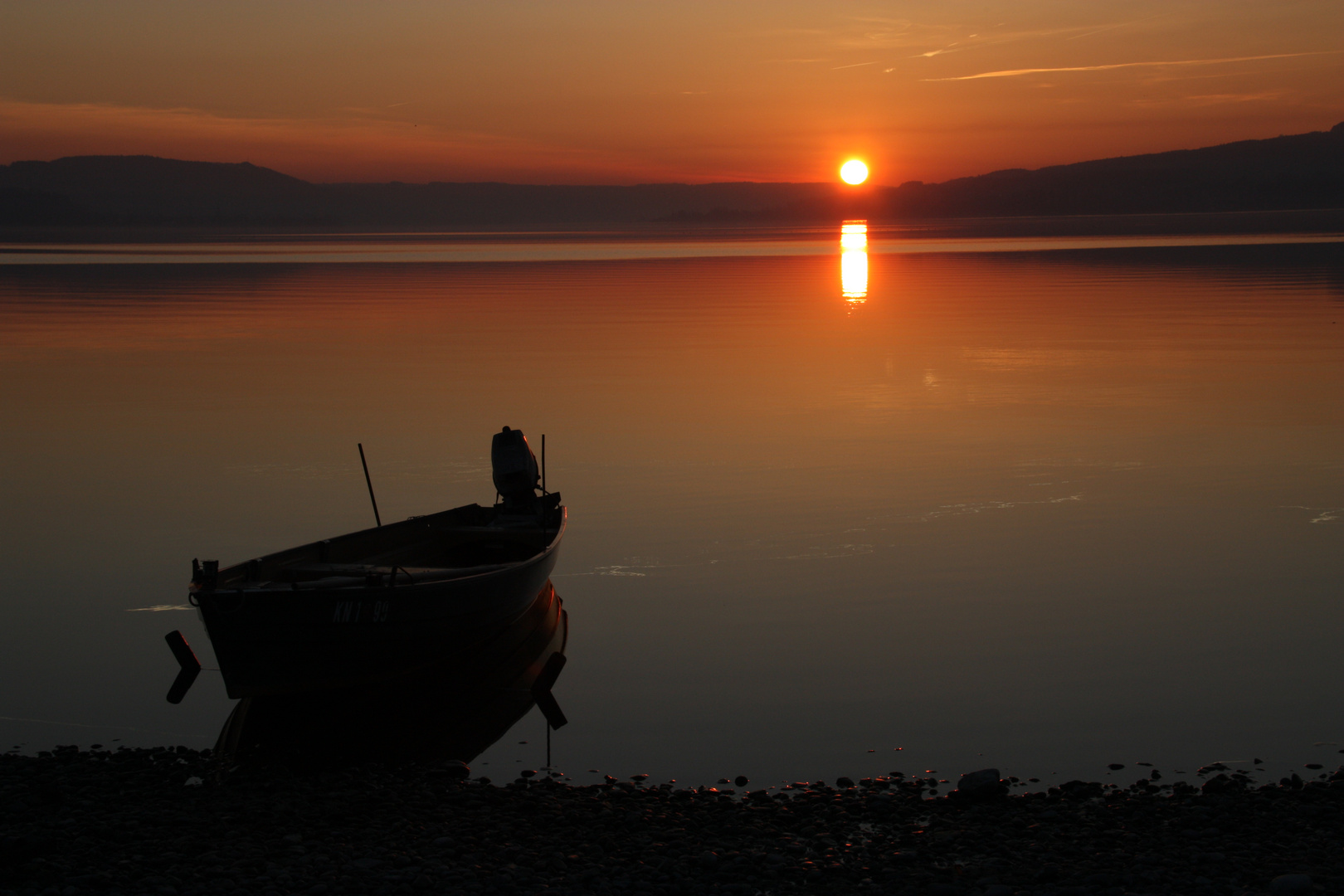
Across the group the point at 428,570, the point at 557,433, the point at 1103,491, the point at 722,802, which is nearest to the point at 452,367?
the point at 557,433

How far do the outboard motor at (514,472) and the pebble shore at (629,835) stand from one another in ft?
19.5

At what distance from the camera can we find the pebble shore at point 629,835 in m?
7.45

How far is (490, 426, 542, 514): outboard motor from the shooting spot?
15391mm

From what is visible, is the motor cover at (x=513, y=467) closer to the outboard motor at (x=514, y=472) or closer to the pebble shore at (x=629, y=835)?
the outboard motor at (x=514, y=472)

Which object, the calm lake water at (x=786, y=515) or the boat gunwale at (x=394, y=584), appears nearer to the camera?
the boat gunwale at (x=394, y=584)

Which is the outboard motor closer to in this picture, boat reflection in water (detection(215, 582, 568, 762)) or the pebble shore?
boat reflection in water (detection(215, 582, 568, 762))

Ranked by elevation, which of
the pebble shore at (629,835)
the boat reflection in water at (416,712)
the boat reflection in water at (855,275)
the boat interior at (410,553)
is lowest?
the boat reflection in water at (416,712)

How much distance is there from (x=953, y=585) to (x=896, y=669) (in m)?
2.60

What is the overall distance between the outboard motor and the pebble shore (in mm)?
5932

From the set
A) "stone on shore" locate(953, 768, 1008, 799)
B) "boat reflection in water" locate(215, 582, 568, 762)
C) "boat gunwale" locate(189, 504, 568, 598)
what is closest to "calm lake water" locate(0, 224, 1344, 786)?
"boat reflection in water" locate(215, 582, 568, 762)

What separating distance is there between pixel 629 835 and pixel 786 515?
914cm

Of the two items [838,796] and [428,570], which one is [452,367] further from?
[838,796]

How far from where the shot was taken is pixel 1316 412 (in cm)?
2395

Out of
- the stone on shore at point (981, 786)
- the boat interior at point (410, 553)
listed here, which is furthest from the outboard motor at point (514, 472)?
the stone on shore at point (981, 786)
